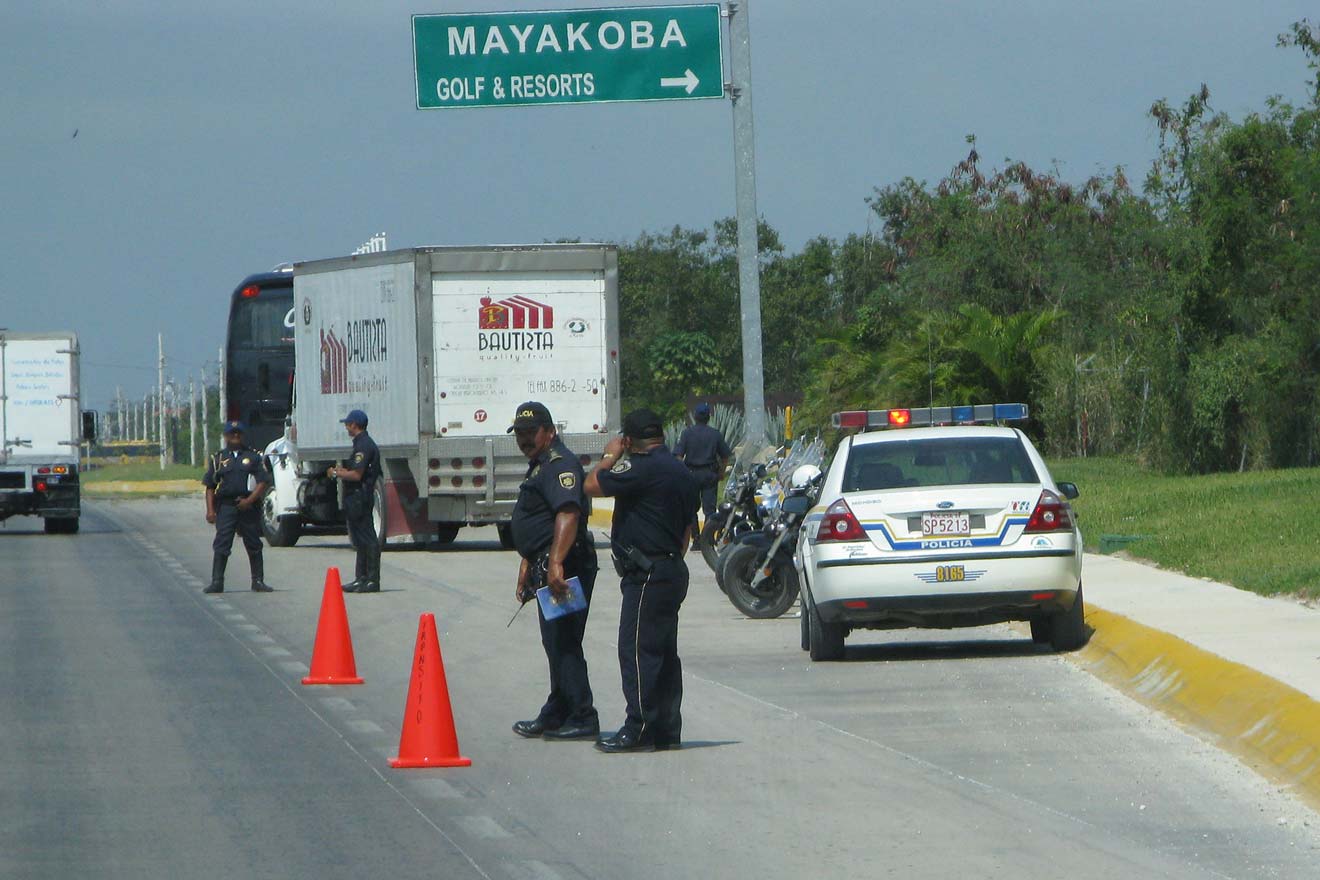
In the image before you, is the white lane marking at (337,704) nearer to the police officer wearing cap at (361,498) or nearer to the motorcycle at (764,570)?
the motorcycle at (764,570)

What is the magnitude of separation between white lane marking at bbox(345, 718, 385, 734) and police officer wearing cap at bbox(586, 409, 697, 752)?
166 cm

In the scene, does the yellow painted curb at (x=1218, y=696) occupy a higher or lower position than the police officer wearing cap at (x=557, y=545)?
lower

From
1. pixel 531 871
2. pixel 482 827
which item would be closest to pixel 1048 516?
pixel 482 827

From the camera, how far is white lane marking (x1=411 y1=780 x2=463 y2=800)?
9.24m

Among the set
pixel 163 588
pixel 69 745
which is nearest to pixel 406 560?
pixel 163 588

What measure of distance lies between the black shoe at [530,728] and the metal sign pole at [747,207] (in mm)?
13028

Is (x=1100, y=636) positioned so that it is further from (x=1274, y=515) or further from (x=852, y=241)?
(x=852, y=241)

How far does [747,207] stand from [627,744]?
15182 millimetres

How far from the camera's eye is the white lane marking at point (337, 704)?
12.4m

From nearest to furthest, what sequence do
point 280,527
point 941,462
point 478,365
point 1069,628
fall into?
point 1069,628 → point 941,462 → point 478,365 → point 280,527

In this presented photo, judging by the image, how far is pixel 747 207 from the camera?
24.8 meters

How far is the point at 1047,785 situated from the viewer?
9.20 m

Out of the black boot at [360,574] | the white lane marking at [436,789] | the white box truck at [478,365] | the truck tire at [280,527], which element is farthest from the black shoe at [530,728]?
the truck tire at [280,527]

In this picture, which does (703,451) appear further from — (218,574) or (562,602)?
(562,602)
